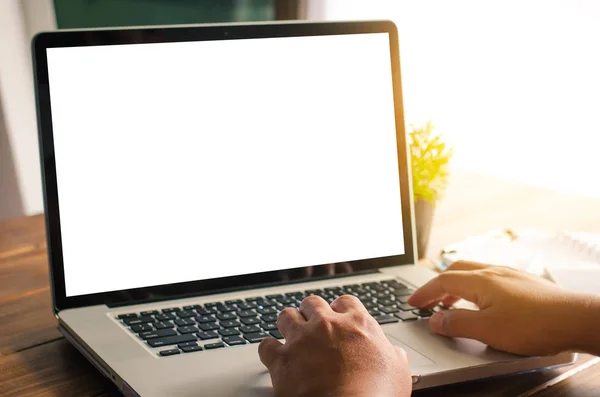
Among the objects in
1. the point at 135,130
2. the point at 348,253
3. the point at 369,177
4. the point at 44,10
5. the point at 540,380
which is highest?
the point at 44,10

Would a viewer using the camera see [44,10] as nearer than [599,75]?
No

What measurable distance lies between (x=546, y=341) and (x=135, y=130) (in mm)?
550

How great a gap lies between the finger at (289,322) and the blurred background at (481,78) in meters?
1.39

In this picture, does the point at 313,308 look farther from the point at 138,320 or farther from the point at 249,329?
the point at 138,320

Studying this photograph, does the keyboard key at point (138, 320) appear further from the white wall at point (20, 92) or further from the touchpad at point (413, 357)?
the white wall at point (20, 92)

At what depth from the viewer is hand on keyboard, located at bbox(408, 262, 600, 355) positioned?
78cm

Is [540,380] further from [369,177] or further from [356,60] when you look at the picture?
[356,60]

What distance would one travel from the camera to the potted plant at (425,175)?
44.1 inches

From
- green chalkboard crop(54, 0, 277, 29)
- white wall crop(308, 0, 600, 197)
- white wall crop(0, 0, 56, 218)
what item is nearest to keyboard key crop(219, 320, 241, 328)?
white wall crop(308, 0, 600, 197)

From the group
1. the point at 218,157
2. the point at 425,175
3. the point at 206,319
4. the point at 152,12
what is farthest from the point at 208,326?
the point at 152,12

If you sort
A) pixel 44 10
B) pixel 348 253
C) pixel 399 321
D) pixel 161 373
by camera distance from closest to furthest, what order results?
pixel 161 373, pixel 399 321, pixel 348 253, pixel 44 10

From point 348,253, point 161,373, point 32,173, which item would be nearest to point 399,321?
point 348,253

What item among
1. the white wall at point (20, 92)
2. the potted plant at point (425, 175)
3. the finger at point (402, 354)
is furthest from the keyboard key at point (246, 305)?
the white wall at point (20, 92)

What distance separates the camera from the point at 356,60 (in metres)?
0.98
